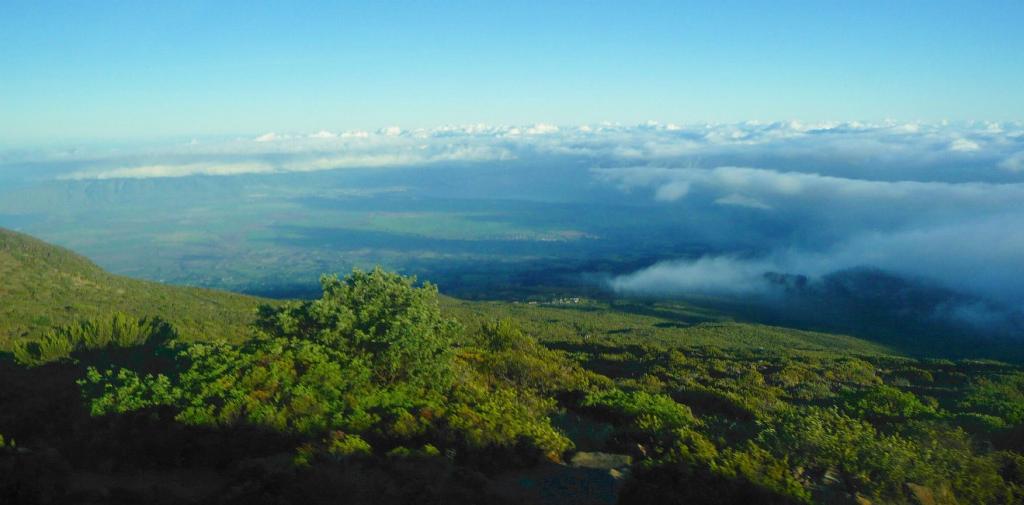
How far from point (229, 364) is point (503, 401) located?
302 inches

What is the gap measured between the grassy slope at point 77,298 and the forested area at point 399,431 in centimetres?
2864

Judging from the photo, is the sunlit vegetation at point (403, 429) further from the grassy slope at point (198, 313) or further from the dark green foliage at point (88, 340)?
the grassy slope at point (198, 313)

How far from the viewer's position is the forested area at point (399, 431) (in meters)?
10.6

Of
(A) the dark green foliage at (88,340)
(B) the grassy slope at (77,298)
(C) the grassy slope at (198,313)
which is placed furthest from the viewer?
(C) the grassy slope at (198,313)

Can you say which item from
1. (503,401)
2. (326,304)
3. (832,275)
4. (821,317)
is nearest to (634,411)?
(503,401)

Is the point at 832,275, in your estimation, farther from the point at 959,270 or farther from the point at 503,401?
the point at 503,401

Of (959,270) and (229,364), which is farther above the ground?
(229,364)

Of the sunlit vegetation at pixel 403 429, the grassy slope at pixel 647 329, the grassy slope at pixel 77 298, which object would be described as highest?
the sunlit vegetation at pixel 403 429

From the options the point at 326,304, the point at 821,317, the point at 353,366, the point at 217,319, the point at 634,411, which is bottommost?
the point at 821,317

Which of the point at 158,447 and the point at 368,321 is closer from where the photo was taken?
the point at 158,447

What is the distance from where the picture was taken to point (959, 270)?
16912 cm

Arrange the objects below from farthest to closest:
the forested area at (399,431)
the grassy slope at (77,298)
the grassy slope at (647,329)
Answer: the grassy slope at (647,329) → the grassy slope at (77,298) → the forested area at (399,431)

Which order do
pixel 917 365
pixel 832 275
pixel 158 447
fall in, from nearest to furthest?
pixel 158 447 → pixel 917 365 → pixel 832 275

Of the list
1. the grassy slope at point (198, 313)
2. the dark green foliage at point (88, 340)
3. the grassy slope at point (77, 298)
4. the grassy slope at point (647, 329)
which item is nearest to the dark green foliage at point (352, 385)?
the dark green foliage at point (88, 340)
